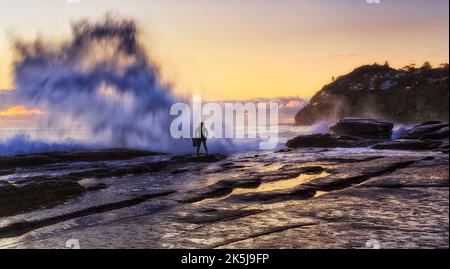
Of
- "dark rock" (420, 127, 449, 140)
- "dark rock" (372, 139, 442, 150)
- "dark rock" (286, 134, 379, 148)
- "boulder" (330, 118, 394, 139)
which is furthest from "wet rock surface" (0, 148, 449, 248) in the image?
"boulder" (330, 118, 394, 139)

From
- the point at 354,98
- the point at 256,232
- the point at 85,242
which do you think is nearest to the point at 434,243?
the point at 256,232

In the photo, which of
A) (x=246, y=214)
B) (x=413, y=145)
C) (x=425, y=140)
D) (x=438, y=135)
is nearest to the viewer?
(x=246, y=214)

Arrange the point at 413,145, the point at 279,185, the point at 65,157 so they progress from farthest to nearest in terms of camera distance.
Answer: the point at 413,145 < the point at 65,157 < the point at 279,185

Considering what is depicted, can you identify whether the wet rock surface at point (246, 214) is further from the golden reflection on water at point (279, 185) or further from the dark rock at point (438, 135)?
the dark rock at point (438, 135)

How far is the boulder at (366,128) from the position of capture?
31.7 m

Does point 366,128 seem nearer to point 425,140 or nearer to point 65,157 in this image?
point 425,140

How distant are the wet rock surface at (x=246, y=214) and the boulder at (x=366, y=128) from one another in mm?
21896

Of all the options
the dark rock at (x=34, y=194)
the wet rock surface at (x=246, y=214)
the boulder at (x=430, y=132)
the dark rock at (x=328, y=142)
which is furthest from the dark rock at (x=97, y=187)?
the boulder at (x=430, y=132)

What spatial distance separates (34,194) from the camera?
29.2ft

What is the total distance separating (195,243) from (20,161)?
14756mm

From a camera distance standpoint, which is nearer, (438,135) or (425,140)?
(425,140)

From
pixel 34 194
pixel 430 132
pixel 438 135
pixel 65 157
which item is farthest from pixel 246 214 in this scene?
pixel 430 132

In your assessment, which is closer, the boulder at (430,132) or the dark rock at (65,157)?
the dark rock at (65,157)

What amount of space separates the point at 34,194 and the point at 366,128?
29.0 m
